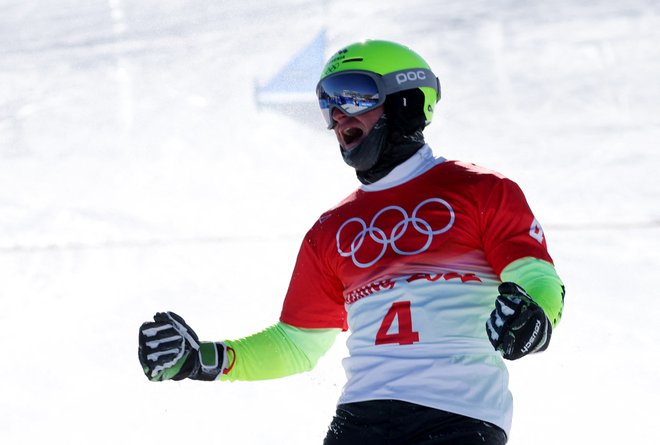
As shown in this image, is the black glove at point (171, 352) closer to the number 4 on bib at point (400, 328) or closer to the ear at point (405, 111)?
the number 4 on bib at point (400, 328)

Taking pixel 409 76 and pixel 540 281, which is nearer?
pixel 540 281

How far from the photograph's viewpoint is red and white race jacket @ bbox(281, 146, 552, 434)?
2.90 m

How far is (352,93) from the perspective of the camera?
346cm

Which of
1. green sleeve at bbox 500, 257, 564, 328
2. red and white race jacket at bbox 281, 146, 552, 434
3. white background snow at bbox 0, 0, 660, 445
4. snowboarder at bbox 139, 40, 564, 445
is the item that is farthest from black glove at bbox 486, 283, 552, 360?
white background snow at bbox 0, 0, 660, 445

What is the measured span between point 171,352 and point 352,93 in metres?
0.96

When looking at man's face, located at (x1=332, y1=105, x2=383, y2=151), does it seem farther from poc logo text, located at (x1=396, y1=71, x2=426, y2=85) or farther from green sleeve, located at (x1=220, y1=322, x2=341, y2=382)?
green sleeve, located at (x1=220, y1=322, x2=341, y2=382)

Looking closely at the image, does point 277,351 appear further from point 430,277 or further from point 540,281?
point 540,281

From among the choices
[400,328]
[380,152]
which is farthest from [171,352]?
[380,152]

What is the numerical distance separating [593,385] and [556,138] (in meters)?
2.03

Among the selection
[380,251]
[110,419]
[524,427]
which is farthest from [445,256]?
[110,419]

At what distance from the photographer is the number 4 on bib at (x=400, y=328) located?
9.78 ft

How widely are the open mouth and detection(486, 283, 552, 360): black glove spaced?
0.99 metres

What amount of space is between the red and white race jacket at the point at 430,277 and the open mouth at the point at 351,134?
0.17 metres

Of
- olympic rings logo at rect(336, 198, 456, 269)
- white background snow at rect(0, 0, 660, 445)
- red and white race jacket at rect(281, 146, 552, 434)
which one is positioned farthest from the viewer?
white background snow at rect(0, 0, 660, 445)
